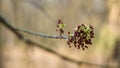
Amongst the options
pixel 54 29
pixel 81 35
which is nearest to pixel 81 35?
pixel 81 35

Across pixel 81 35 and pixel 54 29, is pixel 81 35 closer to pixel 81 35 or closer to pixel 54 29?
pixel 81 35

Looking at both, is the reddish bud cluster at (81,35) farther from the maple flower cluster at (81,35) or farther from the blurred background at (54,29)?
the blurred background at (54,29)

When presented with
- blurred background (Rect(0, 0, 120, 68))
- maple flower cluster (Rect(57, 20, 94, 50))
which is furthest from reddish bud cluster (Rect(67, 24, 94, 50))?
blurred background (Rect(0, 0, 120, 68))

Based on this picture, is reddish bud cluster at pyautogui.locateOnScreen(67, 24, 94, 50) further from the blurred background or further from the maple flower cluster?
the blurred background

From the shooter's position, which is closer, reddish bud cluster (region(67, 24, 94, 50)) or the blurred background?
reddish bud cluster (region(67, 24, 94, 50))

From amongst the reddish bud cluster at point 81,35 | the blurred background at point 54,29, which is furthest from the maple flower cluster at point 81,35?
the blurred background at point 54,29

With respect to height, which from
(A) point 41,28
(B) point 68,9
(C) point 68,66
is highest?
(B) point 68,9

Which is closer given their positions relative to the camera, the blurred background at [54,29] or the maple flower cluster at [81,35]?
the maple flower cluster at [81,35]

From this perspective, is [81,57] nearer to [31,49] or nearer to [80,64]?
[80,64]

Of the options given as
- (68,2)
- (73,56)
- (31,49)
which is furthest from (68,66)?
(68,2)
